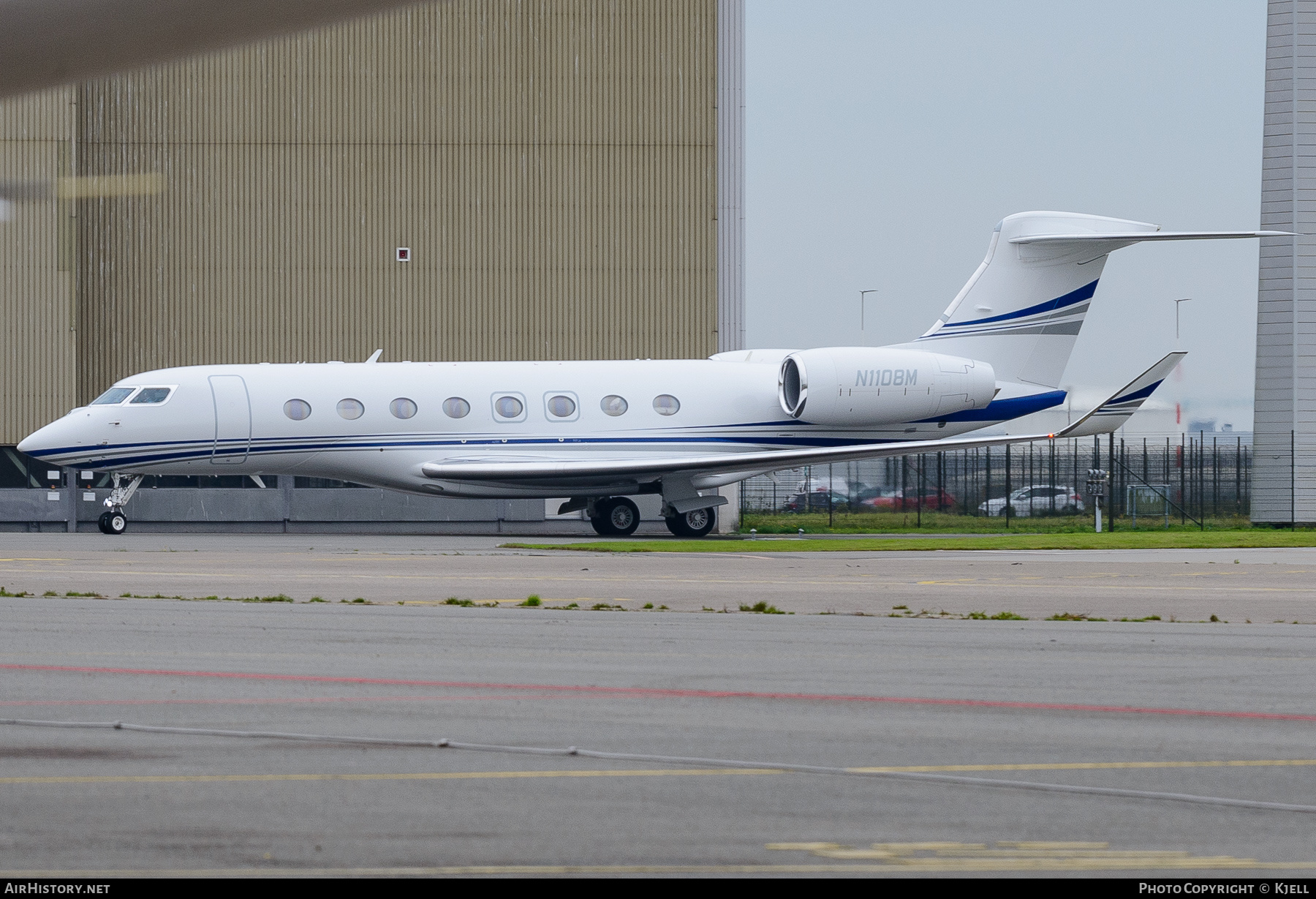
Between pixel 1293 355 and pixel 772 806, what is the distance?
30.5 metres

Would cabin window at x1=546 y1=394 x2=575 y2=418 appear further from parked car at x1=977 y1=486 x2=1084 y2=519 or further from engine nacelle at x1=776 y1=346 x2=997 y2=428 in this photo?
parked car at x1=977 y1=486 x2=1084 y2=519

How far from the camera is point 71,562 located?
1959 cm

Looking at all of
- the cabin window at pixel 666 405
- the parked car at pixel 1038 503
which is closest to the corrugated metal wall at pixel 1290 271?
the parked car at pixel 1038 503

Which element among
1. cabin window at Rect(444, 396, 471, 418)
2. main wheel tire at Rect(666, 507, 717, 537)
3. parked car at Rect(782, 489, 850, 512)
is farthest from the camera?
parked car at Rect(782, 489, 850, 512)

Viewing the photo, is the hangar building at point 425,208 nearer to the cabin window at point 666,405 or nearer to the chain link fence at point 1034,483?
the cabin window at point 666,405

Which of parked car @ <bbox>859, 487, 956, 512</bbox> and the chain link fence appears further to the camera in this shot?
parked car @ <bbox>859, 487, 956, 512</bbox>

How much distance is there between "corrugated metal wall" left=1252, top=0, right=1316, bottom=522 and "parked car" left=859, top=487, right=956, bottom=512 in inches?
314

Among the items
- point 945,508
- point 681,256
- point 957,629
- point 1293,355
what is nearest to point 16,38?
point 957,629

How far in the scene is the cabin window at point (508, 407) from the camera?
27.7m

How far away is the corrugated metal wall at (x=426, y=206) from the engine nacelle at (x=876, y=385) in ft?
21.9

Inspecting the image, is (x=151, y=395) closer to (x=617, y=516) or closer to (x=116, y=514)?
(x=116, y=514)

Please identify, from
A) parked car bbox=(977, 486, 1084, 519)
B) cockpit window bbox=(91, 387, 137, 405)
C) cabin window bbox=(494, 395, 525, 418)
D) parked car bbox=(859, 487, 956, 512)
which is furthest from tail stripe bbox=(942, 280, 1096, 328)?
cockpit window bbox=(91, 387, 137, 405)

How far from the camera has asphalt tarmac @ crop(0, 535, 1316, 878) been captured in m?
5.02

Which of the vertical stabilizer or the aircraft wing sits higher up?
the vertical stabilizer
